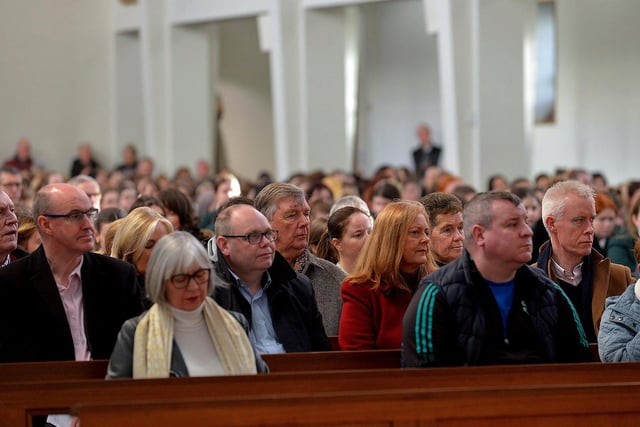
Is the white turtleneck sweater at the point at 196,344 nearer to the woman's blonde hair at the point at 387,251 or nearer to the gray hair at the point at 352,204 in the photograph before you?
the woman's blonde hair at the point at 387,251

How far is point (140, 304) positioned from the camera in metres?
6.28

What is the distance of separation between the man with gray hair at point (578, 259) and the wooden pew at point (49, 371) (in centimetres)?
267

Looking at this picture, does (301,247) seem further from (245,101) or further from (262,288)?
(245,101)

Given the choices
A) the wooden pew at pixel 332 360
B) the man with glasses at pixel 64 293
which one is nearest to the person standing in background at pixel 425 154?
the man with glasses at pixel 64 293

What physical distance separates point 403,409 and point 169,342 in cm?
99

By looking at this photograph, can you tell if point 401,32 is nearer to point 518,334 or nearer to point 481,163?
point 481,163

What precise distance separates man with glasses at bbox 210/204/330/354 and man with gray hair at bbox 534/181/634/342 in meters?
1.46

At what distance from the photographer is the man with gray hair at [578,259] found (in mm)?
6828

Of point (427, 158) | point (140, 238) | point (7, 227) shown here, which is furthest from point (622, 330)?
point (427, 158)

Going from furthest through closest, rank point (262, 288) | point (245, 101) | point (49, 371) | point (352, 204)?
1. point (245, 101)
2. point (352, 204)
3. point (262, 288)
4. point (49, 371)

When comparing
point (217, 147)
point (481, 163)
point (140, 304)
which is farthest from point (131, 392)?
point (217, 147)

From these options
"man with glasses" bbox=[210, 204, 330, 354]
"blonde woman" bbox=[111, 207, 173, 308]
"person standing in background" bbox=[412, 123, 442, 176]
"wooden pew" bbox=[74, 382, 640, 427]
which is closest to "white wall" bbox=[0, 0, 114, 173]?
"person standing in background" bbox=[412, 123, 442, 176]

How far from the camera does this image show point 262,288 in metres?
6.22

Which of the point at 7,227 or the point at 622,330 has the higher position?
the point at 7,227
